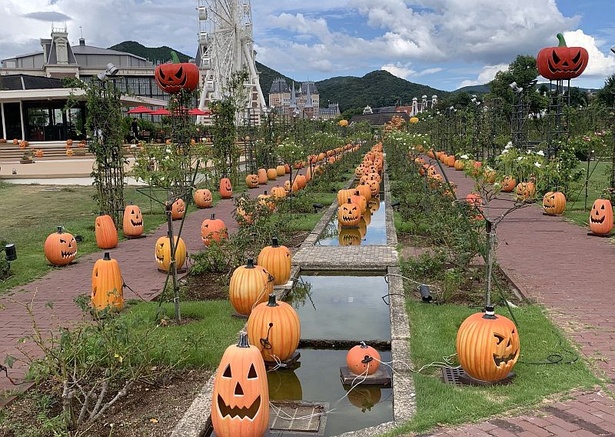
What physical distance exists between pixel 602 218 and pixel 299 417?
368 inches

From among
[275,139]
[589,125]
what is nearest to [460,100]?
[589,125]

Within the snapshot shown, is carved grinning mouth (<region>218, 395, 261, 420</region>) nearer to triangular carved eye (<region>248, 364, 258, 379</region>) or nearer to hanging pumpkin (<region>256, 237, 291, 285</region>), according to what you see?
triangular carved eye (<region>248, 364, 258, 379</region>)

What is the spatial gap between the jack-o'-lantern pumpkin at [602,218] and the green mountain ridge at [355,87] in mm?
139592

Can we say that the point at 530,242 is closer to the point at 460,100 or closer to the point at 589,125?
the point at 589,125

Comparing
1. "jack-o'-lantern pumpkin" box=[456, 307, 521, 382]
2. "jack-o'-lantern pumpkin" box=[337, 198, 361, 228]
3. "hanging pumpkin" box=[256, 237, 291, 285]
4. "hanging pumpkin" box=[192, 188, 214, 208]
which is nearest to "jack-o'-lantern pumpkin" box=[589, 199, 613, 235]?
"jack-o'-lantern pumpkin" box=[337, 198, 361, 228]

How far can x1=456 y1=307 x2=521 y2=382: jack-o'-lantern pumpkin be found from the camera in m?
4.99

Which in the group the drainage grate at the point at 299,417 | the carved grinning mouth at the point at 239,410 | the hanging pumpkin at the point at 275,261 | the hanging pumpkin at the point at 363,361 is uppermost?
the hanging pumpkin at the point at 275,261

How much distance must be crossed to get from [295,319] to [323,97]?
539 ft

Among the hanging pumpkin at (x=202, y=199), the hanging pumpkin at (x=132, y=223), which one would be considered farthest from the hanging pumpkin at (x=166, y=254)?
the hanging pumpkin at (x=202, y=199)

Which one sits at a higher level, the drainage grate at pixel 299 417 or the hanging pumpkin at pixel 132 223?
the hanging pumpkin at pixel 132 223

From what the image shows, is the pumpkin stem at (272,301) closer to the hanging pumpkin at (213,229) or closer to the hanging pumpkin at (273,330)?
the hanging pumpkin at (273,330)

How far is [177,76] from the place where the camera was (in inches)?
679

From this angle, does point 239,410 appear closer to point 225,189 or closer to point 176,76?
point 176,76

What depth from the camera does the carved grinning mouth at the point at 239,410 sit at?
13.9 feet
